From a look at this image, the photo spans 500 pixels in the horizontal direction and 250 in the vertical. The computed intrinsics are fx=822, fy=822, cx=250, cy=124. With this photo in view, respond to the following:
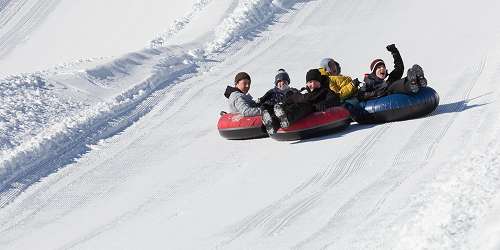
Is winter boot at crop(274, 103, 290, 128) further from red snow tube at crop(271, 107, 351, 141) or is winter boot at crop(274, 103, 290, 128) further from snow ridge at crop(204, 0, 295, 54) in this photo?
snow ridge at crop(204, 0, 295, 54)

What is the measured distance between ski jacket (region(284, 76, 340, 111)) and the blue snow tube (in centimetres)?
37

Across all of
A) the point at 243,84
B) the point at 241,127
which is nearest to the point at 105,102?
the point at 243,84

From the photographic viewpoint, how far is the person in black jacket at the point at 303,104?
30.6 feet

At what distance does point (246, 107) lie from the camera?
32.7 feet

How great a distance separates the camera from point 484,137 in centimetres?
802

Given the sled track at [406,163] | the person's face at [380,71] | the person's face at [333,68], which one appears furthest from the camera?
the person's face at [333,68]

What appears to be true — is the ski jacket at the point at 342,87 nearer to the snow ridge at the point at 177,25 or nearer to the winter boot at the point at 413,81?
the winter boot at the point at 413,81

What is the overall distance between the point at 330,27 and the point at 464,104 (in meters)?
6.89

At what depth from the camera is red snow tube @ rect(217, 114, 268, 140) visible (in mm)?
9820

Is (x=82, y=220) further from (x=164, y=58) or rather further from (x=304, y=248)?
(x=164, y=58)

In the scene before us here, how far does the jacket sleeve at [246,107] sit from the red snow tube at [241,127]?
2.0 inches

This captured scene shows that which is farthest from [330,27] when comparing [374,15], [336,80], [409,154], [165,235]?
[165,235]

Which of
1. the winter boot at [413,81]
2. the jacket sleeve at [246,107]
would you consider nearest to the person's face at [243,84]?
the jacket sleeve at [246,107]

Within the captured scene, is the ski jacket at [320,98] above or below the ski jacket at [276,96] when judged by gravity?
below
